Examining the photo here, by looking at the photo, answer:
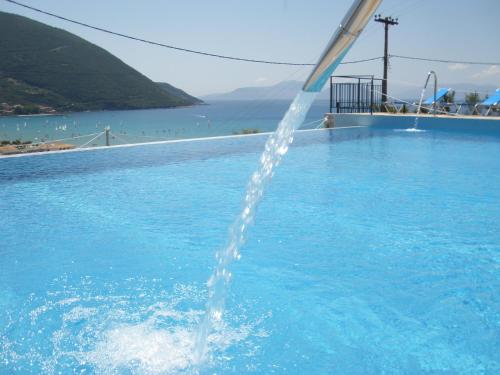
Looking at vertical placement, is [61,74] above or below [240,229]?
above

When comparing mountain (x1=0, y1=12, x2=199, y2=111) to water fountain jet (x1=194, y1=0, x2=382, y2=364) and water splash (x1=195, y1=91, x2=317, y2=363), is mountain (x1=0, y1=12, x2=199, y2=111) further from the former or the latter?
water fountain jet (x1=194, y1=0, x2=382, y2=364)

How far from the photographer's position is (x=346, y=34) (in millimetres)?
893

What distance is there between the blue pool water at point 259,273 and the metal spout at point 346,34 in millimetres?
2352

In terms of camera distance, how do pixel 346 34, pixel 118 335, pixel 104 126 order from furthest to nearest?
pixel 104 126, pixel 118 335, pixel 346 34

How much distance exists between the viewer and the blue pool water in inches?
120

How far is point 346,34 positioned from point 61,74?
8493 centimetres

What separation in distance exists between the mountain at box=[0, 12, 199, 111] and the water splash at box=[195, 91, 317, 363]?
71862mm

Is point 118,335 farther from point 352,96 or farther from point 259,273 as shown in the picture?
point 352,96

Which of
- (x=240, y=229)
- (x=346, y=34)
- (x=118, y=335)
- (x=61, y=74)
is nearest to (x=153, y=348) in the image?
(x=118, y=335)

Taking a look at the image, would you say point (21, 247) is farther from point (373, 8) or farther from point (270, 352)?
point (373, 8)

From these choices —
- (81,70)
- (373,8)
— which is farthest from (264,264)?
(81,70)

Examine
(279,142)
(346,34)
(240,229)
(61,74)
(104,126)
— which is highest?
(61,74)

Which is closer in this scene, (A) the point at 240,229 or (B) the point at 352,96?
(A) the point at 240,229

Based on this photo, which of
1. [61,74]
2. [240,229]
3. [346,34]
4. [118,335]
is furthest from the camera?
[61,74]
